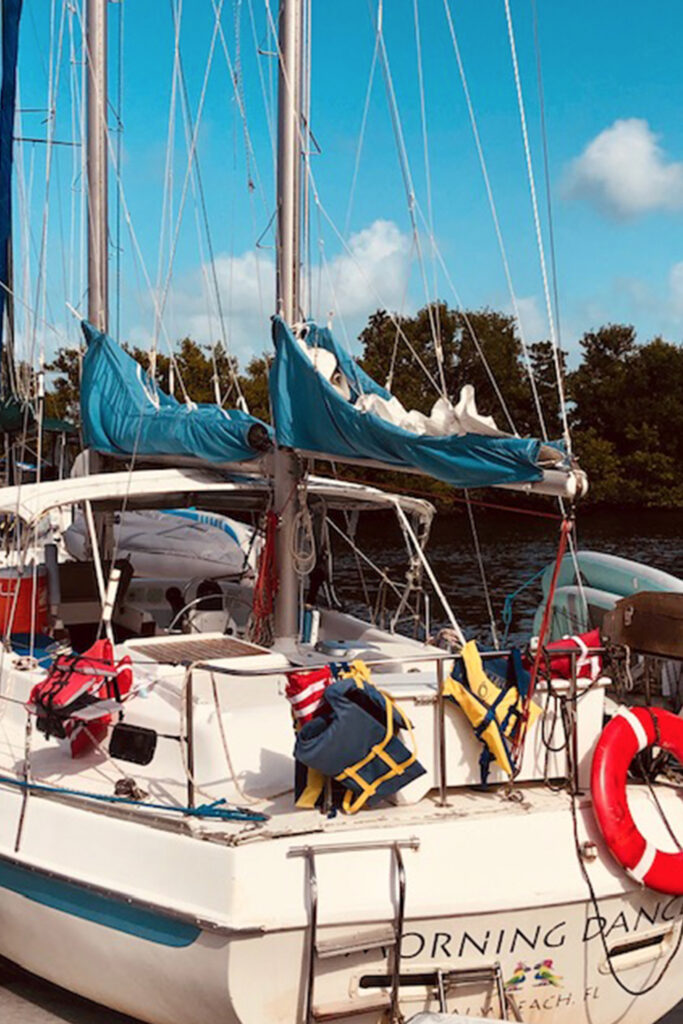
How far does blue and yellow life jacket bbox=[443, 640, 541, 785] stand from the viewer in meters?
5.62

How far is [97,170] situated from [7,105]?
3.70ft

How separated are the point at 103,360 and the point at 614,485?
159ft

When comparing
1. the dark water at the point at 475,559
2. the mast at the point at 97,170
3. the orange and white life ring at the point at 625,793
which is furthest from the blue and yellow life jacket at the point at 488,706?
the mast at the point at 97,170

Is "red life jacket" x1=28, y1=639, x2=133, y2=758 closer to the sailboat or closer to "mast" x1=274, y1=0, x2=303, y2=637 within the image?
the sailboat

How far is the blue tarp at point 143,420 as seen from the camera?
8031 mm

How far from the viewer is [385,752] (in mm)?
5371

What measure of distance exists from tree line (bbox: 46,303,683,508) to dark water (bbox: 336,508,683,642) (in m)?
4.28

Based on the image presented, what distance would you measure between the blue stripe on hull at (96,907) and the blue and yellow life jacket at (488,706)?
1749 mm

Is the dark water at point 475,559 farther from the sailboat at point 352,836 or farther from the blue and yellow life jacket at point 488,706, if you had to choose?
the blue and yellow life jacket at point 488,706

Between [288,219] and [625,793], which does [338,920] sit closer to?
[625,793]

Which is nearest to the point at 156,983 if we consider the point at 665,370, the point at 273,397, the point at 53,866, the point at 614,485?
the point at 53,866

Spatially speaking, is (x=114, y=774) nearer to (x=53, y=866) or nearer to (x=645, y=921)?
(x=53, y=866)

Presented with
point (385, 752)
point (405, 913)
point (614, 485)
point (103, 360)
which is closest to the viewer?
point (405, 913)

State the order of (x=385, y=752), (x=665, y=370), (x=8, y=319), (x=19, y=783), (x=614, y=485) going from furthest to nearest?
(x=665, y=370), (x=614, y=485), (x=8, y=319), (x=19, y=783), (x=385, y=752)
